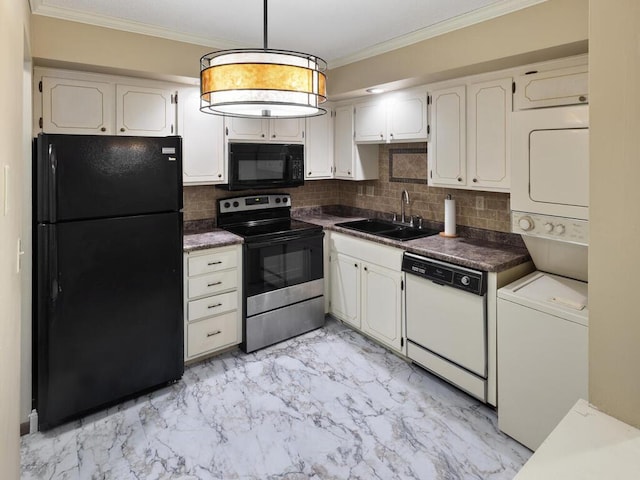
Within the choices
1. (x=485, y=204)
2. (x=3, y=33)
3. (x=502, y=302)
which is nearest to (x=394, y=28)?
(x=485, y=204)

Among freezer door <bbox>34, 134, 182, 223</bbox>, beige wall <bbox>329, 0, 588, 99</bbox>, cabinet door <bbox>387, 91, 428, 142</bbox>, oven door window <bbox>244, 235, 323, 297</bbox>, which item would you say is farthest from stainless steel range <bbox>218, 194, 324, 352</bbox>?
beige wall <bbox>329, 0, 588, 99</bbox>

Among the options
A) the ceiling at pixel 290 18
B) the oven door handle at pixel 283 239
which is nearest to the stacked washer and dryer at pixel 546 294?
the ceiling at pixel 290 18

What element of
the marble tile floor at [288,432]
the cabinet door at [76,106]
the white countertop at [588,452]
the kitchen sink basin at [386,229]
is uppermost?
the cabinet door at [76,106]

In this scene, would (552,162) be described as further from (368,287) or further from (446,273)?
(368,287)

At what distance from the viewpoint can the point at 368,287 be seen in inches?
135

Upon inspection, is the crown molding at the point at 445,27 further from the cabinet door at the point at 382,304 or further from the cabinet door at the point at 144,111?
the cabinet door at the point at 382,304

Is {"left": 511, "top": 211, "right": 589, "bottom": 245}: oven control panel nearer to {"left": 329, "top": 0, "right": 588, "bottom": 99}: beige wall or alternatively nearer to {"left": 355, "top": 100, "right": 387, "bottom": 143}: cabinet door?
{"left": 329, "top": 0, "right": 588, "bottom": 99}: beige wall

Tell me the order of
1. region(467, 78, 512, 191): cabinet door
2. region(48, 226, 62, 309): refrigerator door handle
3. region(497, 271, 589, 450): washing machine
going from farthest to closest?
region(467, 78, 512, 191): cabinet door
region(48, 226, 62, 309): refrigerator door handle
region(497, 271, 589, 450): washing machine

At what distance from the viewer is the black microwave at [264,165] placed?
3.47 m

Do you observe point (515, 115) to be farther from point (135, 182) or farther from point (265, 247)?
point (135, 182)

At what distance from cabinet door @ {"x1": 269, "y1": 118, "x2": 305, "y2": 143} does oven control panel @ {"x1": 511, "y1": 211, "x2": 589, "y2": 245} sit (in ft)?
7.04

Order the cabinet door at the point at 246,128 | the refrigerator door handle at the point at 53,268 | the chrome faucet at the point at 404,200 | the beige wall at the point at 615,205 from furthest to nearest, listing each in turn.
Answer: the chrome faucet at the point at 404,200
the cabinet door at the point at 246,128
the refrigerator door handle at the point at 53,268
the beige wall at the point at 615,205

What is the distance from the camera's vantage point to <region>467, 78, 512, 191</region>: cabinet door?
2639 mm

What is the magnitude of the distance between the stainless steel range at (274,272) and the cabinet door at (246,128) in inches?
23.4
